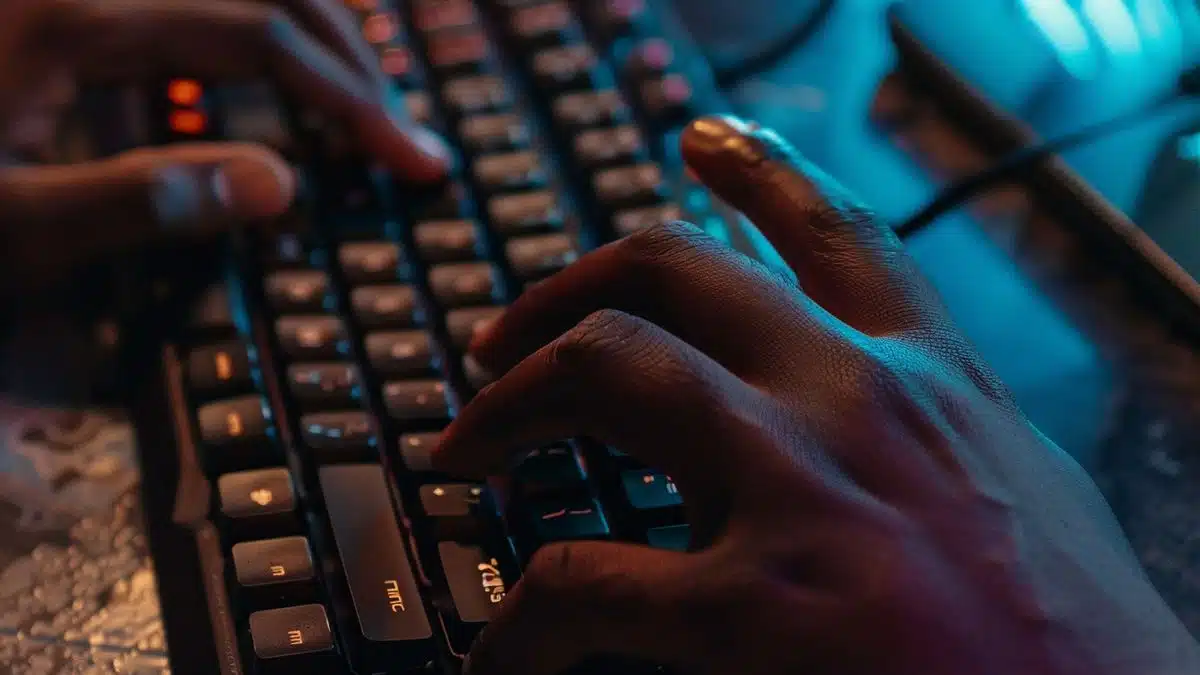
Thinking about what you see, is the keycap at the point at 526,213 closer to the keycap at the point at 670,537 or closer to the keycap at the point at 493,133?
the keycap at the point at 493,133

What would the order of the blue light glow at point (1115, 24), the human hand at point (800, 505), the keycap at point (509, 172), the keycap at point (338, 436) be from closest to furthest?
the human hand at point (800, 505), the keycap at point (338, 436), the keycap at point (509, 172), the blue light glow at point (1115, 24)

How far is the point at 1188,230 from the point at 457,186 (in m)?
0.34

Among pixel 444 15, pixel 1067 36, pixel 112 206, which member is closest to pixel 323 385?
pixel 112 206

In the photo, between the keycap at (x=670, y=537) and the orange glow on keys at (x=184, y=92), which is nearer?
the keycap at (x=670, y=537)

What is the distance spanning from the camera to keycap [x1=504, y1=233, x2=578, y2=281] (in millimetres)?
477


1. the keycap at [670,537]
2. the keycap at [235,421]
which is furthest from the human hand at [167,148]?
the keycap at [670,537]

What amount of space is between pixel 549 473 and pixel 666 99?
0.22 m

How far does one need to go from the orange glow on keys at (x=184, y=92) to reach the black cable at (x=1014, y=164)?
1.17 ft

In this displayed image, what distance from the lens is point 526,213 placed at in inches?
19.6

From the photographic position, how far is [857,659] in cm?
30

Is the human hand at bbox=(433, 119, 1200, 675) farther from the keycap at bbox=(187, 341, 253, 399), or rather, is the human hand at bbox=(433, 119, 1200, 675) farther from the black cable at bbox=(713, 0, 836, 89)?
the black cable at bbox=(713, 0, 836, 89)

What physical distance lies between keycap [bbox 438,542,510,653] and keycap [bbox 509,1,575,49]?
292 mm

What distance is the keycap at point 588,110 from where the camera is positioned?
534mm

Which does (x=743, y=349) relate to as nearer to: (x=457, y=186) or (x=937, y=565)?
(x=937, y=565)
